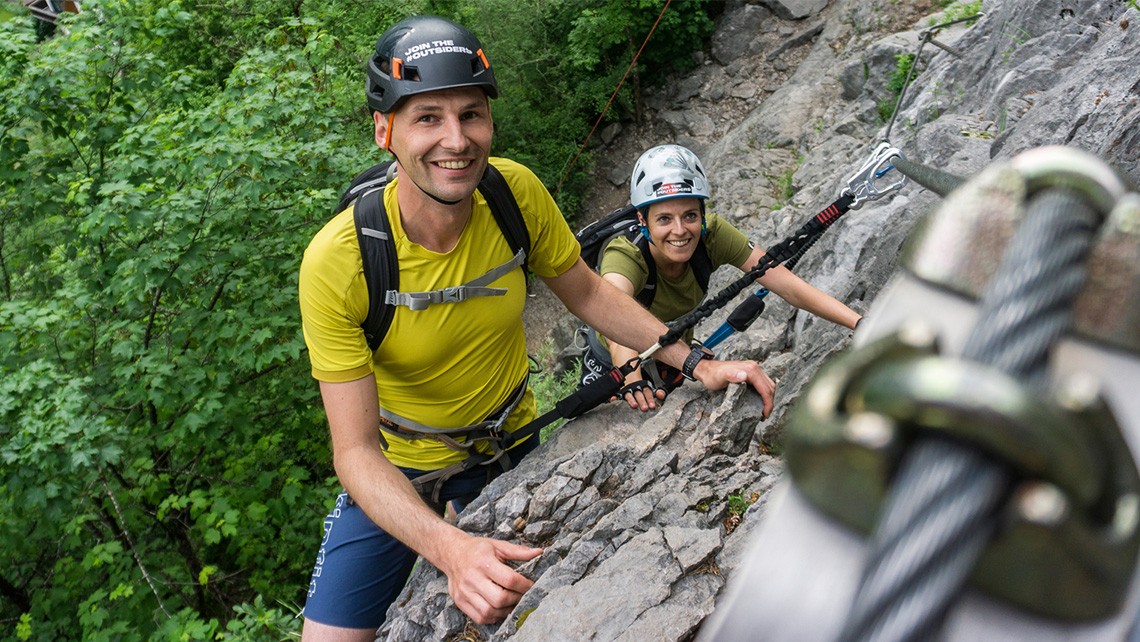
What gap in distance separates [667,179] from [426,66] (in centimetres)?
228

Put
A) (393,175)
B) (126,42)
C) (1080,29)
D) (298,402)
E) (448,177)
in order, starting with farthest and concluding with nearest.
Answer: (298,402) < (126,42) < (1080,29) < (393,175) < (448,177)

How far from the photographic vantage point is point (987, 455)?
0.49 m

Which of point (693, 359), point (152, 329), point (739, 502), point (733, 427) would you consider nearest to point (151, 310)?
point (152, 329)

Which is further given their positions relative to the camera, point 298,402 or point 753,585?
Answer: point 298,402

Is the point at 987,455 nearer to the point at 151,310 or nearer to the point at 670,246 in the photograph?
the point at 670,246

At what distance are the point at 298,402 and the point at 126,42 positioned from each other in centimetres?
418

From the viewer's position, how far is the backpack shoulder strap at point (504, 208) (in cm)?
388

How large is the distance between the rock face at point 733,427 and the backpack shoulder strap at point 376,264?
3.14ft

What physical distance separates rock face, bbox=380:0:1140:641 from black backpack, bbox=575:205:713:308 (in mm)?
777

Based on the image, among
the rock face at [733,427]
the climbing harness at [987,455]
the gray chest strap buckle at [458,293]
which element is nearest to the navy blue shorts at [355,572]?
the rock face at [733,427]

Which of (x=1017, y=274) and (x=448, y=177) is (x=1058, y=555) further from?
(x=448, y=177)

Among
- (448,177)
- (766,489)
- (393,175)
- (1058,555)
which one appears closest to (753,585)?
(1058,555)

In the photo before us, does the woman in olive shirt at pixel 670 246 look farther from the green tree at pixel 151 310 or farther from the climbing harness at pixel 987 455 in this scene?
the climbing harness at pixel 987 455

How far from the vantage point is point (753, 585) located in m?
0.59
